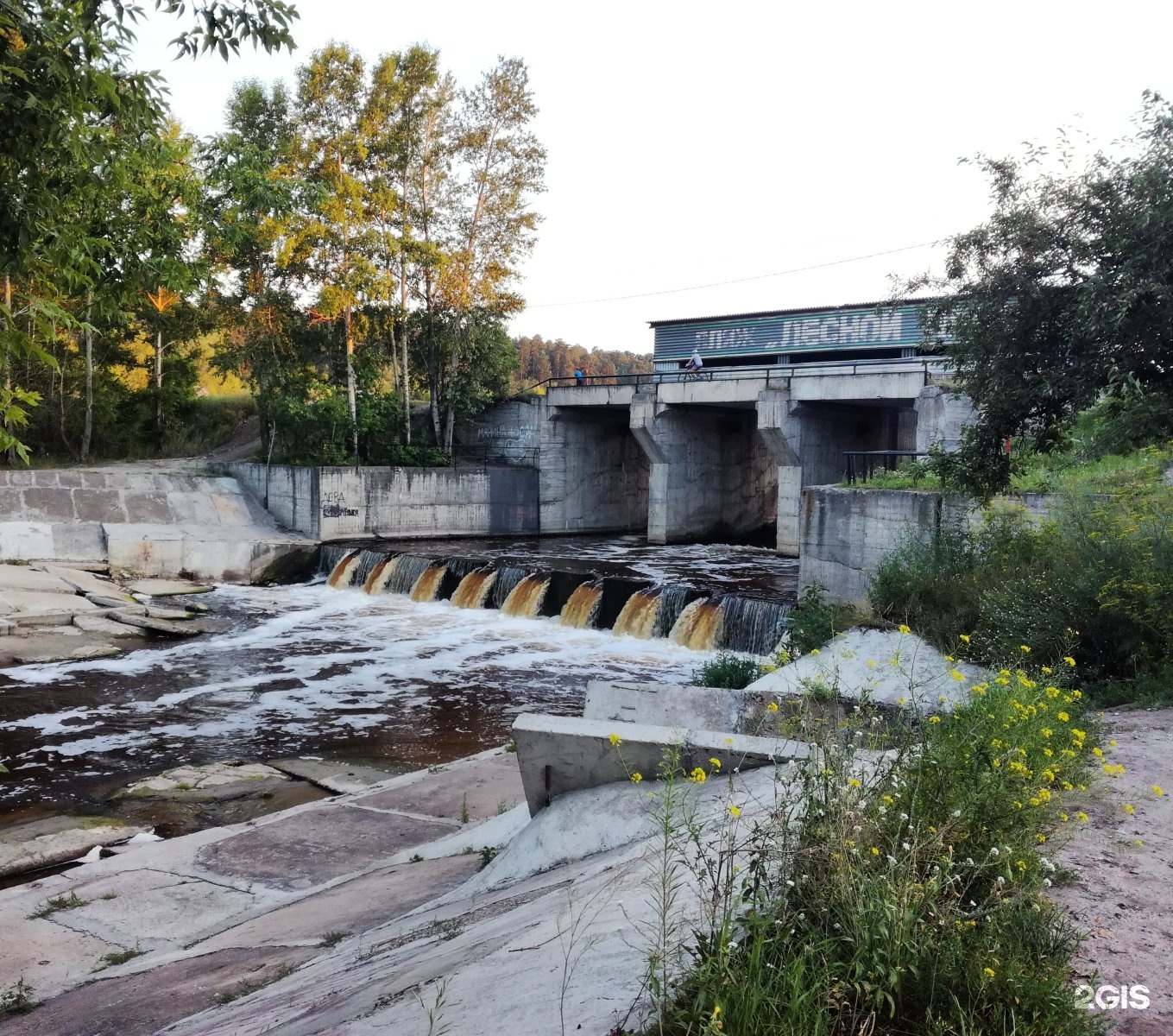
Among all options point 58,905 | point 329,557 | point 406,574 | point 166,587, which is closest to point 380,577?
point 406,574

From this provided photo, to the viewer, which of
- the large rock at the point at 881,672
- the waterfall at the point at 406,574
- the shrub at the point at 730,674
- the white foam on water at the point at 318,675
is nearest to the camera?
the large rock at the point at 881,672

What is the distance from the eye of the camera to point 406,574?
74.7 ft

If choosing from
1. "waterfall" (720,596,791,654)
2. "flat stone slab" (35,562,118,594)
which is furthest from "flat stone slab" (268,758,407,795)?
"flat stone slab" (35,562,118,594)

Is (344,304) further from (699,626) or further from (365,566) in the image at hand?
(699,626)

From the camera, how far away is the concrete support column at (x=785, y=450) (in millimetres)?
27141

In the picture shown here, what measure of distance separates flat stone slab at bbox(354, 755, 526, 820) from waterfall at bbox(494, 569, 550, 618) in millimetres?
11220

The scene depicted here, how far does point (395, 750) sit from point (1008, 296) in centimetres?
880

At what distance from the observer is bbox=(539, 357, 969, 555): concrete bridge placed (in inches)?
1034

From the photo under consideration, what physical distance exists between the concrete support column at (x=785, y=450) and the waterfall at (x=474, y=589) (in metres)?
9.86

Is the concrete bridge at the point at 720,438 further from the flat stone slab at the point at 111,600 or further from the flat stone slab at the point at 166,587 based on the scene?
the flat stone slab at the point at 111,600

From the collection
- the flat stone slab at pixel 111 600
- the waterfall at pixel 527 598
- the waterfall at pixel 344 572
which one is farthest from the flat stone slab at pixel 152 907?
the waterfall at pixel 344 572

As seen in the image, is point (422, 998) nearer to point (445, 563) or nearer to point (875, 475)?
point (875, 475)

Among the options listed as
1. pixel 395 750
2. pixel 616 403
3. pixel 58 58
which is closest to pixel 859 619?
pixel 395 750

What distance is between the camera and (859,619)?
1315cm
